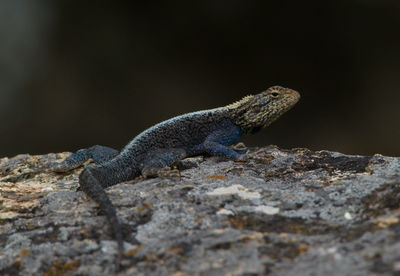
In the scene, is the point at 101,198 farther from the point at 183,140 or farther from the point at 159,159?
the point at 183,140

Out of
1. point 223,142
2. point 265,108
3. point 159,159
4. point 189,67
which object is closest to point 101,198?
point 159,159

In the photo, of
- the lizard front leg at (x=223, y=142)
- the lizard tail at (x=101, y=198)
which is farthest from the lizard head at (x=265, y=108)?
the lizard tail at (x=101, y=198)

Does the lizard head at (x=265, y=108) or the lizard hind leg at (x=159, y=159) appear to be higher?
the lizard head at (x=265, y=108)

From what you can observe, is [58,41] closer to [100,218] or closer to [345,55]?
[345,55]

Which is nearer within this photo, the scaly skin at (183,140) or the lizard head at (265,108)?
the scaly skin at (183,140)

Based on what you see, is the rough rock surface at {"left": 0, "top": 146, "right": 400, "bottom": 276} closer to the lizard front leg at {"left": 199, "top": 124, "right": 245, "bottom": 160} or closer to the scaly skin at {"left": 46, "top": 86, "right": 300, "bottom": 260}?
the scaly skin at {"left": 46, "top": 86, "right": 300, "bottom": 260}

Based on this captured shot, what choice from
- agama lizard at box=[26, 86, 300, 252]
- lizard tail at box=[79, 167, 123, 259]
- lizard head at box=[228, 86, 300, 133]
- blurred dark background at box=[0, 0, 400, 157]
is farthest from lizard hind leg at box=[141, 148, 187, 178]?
blurred dark background at box=[0, 0, 400, 157]

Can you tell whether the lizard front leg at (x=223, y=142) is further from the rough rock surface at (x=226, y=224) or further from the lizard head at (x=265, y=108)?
the rough rock surface at (x=226, y=224)
